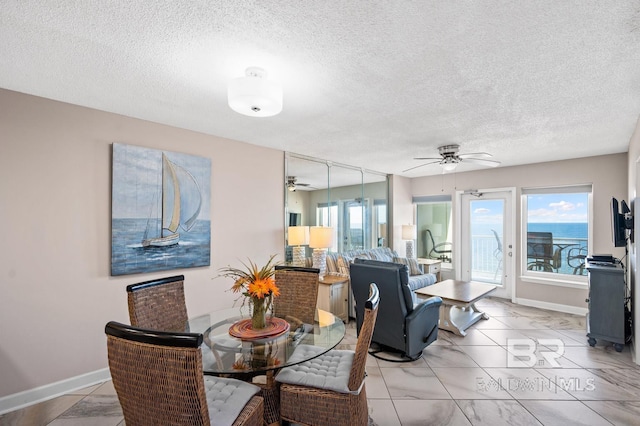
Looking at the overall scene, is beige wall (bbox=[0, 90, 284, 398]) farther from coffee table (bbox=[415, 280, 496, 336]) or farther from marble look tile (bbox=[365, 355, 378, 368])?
coffee table (bbox=[415, 280, 496, 336])

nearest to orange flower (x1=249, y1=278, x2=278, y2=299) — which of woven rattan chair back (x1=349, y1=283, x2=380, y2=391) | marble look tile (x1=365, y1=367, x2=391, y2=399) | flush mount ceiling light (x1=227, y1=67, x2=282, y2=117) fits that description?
woven rattan chair back (x1=349, y1=283, x2=380, y2=391)

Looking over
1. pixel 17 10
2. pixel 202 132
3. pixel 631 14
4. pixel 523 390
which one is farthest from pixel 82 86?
pixel 523 390

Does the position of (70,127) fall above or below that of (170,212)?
above

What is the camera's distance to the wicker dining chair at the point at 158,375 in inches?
45.1

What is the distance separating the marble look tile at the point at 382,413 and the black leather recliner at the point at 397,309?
29.4 inches

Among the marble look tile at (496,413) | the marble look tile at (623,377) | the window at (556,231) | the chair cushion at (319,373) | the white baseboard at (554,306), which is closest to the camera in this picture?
the chair cushion at (319,373)

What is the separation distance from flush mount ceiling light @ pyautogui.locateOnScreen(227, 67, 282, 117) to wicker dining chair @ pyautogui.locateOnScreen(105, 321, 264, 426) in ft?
4.46

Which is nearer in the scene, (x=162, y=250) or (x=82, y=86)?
(x=82, y=86)

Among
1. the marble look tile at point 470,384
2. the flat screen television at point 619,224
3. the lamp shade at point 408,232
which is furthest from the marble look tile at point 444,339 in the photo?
the lamp shade at point 408,232

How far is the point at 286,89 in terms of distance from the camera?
227cm

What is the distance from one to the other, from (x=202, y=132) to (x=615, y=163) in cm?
580

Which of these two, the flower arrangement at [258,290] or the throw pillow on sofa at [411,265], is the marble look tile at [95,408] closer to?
the flower arrangement at [258,290]

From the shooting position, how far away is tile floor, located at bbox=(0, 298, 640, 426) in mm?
2207

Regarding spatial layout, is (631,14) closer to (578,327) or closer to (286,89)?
(286,89)
